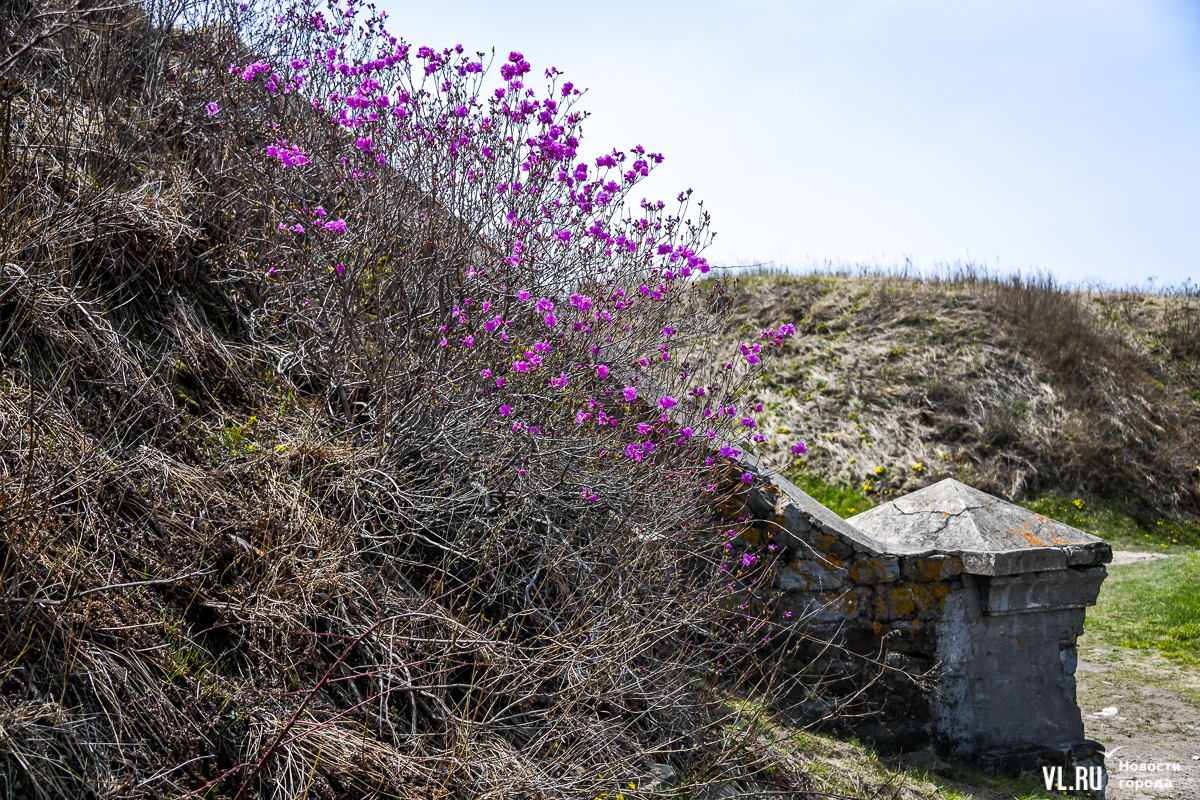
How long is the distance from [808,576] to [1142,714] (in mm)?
3843

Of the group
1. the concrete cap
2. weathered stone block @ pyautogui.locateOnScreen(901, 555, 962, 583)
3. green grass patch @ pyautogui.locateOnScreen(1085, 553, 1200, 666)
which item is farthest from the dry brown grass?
weathered stone block @ pyautogui.locateOnScreen(901, 555, 962, 583)

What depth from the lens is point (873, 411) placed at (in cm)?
1238

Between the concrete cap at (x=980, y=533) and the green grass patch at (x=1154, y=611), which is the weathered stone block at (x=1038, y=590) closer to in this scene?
the concrete cap at (x=980, y=533)

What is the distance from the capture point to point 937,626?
4.22 metres

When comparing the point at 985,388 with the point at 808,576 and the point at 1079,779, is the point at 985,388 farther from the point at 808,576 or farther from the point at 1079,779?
the point at 808,576

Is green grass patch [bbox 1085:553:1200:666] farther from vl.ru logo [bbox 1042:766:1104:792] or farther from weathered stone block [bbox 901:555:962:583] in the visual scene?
weathered stone block [bbox 901:555:962:583]

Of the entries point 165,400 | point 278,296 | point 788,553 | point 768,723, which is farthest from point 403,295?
point 768,723

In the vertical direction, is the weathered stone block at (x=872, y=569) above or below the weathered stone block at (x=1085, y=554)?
below

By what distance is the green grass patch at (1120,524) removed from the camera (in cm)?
1109

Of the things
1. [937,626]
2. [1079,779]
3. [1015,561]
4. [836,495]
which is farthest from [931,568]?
[836,495]

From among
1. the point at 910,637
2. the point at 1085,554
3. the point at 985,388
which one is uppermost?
the point at 985,388

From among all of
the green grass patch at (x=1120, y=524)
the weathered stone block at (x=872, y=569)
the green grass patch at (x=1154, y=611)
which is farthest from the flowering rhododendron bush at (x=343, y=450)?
the green grass patch at (x=1120, y=524)

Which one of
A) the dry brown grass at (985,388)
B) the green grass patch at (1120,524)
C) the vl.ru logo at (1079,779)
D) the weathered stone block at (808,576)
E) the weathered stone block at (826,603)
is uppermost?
the dry brown grass at (985,388)

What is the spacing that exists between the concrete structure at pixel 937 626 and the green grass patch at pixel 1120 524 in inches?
309
